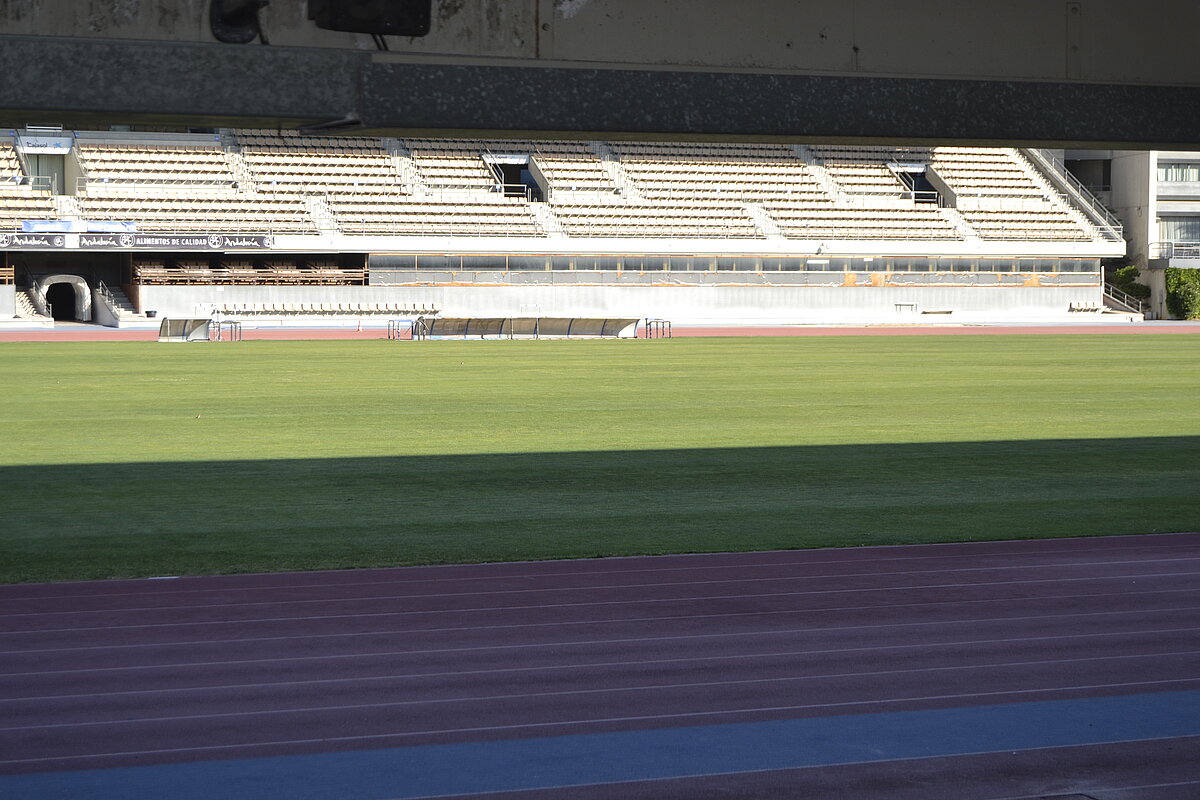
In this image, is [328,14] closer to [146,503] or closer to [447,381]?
[146,503]

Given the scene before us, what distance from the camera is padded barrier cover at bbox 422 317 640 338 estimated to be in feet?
125

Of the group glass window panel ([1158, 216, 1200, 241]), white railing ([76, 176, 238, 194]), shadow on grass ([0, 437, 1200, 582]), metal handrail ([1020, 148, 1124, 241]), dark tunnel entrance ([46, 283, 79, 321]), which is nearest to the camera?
shadow on grass ([0, 437, 1200, 582])

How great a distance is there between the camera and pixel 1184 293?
54.8 metres

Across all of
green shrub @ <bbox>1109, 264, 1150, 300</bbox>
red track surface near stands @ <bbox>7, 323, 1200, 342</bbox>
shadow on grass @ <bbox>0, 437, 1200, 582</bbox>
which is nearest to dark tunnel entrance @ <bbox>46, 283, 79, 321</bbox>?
red track surface near stands @ <bbox>7, 323, 1200, 342</bbox>

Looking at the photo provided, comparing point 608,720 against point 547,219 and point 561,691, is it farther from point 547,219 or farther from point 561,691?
point 547,219

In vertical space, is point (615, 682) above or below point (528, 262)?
below

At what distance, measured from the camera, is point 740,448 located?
42.8 feet

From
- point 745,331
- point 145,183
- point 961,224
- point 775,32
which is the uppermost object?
point 145,183

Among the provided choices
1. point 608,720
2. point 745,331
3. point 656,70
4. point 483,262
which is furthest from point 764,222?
point 608,720

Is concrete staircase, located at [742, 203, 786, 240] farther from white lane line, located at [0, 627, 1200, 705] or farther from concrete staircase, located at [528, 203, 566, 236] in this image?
white lane line, located at [0, 627, 1200, 705]

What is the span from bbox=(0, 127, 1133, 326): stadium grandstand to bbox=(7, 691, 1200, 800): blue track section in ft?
137

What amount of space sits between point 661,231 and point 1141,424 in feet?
127

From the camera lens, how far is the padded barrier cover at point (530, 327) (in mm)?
37969

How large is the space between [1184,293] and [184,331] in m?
37.7
